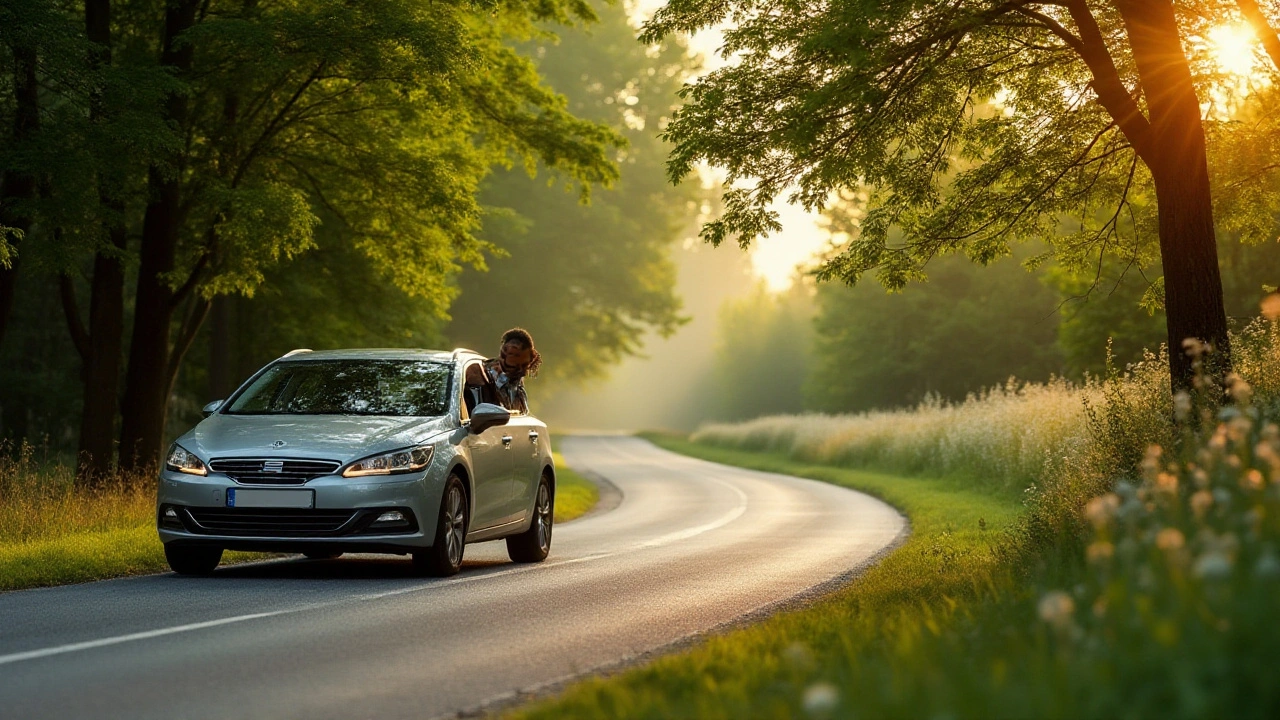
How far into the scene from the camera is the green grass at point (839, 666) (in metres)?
4.64

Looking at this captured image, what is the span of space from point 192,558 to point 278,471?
Answer: 1424mm

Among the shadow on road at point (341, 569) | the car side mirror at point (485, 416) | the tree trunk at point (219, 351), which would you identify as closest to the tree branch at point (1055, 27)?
the car side mirror at point (485, 416)

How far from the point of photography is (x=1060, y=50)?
47.3 ft

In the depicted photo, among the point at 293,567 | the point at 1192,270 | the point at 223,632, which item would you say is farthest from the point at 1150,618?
the point at 293,567

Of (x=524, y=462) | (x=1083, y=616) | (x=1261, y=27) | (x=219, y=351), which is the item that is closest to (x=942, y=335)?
(x=219, y=351)

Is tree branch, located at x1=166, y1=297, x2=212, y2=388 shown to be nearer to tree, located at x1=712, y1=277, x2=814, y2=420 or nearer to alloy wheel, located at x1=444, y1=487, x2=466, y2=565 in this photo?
alloy wheel, located at x1=444, y1=487, x2=466, y2=565

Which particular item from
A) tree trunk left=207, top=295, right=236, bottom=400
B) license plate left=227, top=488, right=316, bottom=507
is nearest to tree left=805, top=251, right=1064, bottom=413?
tree trunk left=207, top=295, right=236, bottom=400

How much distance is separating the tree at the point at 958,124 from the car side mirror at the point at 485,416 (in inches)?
97.7

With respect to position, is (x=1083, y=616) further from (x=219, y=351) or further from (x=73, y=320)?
(x=219, y=351)

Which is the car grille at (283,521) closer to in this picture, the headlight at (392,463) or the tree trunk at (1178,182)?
the headlight at (392,463)

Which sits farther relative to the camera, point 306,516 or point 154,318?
point 154,318

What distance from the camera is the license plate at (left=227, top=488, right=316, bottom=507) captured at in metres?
11.5

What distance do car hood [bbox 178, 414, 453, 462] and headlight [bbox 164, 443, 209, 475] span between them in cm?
6

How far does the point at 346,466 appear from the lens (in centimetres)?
1159
